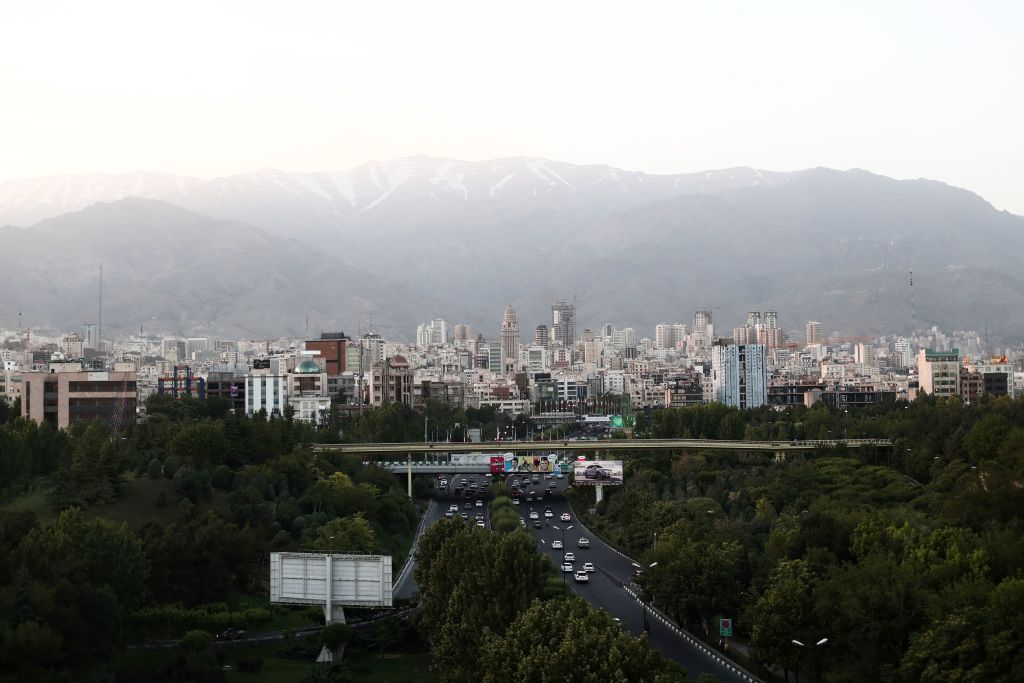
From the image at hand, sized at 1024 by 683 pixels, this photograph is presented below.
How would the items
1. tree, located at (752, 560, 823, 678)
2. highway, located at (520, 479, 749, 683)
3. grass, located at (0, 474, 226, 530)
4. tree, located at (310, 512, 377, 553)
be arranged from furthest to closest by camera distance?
1. grass, located at (0, 474, 226, 530)
2. tree, located at (310, 512, 377, 553)
3. highway, located at (520, 479, 749, 683)
4. tree, located at (752, 560, 823, 678)

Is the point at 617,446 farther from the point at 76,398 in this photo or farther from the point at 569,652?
the point at 569,652

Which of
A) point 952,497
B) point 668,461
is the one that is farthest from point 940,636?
point 668,461

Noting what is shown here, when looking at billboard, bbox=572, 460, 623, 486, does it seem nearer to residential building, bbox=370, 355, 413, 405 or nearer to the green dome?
residential building, bbox=370, 355, 413, 405

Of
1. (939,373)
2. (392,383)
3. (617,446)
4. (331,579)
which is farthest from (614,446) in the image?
(939,373)

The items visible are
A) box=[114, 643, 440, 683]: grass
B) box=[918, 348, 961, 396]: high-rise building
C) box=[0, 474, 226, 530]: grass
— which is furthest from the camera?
box=[918, 348, 961, 396]: high-rise building

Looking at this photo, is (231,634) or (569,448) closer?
(231,634)

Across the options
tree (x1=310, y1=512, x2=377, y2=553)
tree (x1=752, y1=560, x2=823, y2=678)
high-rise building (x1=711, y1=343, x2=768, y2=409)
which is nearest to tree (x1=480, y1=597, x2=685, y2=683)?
tree (x1=752, y1=560, x2=823, y2=678)

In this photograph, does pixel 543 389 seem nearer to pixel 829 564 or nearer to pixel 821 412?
pixel 821 412
